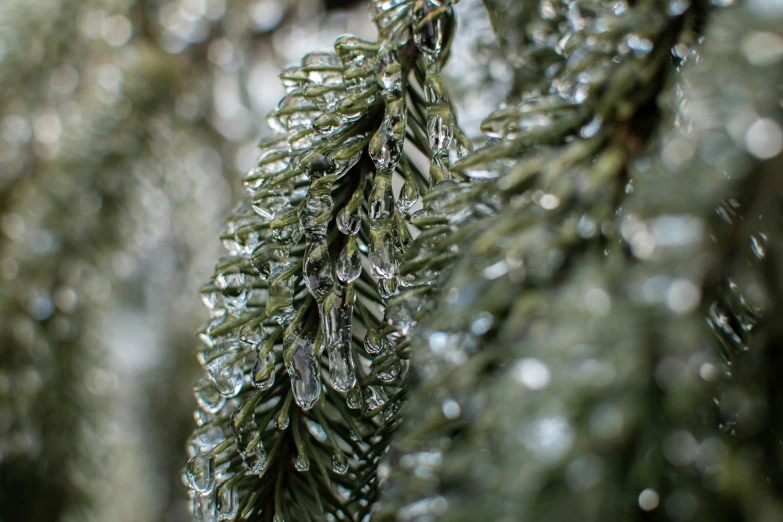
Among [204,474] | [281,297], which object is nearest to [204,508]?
[204,474]

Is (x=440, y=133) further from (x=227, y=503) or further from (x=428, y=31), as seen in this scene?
(x=227, y=503)

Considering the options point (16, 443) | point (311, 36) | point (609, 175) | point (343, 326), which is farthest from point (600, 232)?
point (311, 36)

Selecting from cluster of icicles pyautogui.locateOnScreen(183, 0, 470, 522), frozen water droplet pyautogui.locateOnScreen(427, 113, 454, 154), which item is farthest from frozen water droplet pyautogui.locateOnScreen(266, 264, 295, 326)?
frozen water droplet pyautogui.locateOnScreen(427, 113, 454, 154)

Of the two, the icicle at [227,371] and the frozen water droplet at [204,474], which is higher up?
the icicle at [227,371]

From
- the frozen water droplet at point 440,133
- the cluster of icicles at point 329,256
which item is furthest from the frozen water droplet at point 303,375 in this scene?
the frozen water droplet at point 440,133

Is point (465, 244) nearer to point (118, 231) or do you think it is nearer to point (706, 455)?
point (706, 455)

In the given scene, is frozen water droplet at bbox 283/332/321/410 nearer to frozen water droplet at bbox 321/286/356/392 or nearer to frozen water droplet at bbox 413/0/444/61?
frozen water droplet at bbox 321/286/356/392

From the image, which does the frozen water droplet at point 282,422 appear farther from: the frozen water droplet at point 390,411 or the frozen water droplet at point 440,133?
the frozen water droplet at point 440,133
